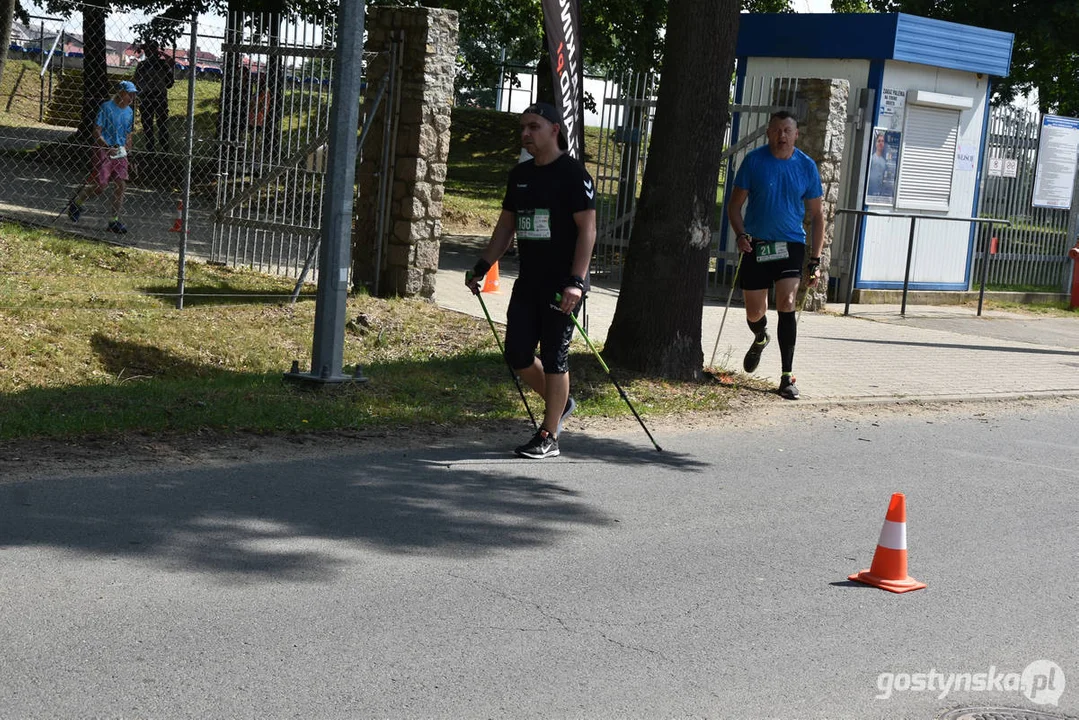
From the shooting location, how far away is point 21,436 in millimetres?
7133

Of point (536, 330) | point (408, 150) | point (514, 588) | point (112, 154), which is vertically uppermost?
point (408, 150)

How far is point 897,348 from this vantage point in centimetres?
1361

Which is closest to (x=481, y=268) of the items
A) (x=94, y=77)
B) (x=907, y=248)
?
(x=907, y=248)

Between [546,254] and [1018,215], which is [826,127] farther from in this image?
[546,254]

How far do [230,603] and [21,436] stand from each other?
2785 millimetres

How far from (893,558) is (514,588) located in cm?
169

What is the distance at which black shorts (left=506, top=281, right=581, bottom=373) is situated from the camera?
303 inches

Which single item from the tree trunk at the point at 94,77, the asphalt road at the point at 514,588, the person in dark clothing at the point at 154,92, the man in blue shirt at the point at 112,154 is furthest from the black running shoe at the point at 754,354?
the person in dark clothing at the point at 154,92

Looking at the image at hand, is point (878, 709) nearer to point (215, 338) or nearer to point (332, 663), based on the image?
point (332, 663)

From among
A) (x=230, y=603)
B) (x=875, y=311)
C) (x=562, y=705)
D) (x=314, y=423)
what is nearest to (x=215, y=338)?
(x=314, y=423)

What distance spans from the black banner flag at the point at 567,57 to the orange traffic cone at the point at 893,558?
4.84m

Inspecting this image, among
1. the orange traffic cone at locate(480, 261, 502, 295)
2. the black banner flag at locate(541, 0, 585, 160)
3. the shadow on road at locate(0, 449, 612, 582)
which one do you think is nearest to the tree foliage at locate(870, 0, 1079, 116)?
the orange traffic cone at locate(480, 261, 502, 295)

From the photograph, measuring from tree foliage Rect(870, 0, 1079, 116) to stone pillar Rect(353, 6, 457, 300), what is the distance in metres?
19.8

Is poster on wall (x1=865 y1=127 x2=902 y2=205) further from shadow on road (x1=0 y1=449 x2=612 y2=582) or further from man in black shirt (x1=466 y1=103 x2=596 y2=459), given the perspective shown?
shadow on road (x1=0 y1=449 x2=612 y2=582)
